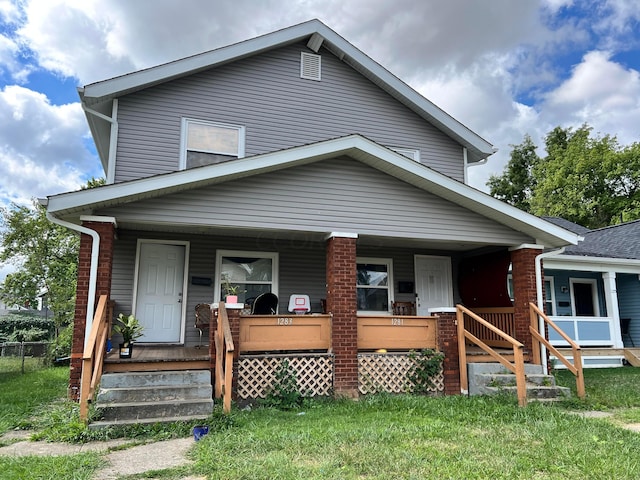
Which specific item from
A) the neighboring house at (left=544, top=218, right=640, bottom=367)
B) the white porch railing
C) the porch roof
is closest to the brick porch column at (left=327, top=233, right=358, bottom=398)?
the porch roof

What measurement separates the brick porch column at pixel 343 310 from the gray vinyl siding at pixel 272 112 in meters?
3.25

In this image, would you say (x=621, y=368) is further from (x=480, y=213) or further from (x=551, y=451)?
(x=551, y=451)

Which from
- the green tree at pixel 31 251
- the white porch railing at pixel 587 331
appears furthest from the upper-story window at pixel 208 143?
the green tree at pixel 31 251

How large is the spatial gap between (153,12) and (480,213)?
397 inches

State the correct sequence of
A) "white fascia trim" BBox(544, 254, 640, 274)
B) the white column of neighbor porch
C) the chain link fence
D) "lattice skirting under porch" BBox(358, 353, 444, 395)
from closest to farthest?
1. "lattice skirting under porch" BBox(358, 353, 444, 395)
2. "white fascia trim" BBox(544, 254, 640, 274)
3. the white column of neighbor porch
4. the chain link fence

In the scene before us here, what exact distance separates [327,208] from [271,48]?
4.57 meters

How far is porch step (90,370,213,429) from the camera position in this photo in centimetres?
573

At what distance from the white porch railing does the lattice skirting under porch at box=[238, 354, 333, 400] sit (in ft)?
25.9

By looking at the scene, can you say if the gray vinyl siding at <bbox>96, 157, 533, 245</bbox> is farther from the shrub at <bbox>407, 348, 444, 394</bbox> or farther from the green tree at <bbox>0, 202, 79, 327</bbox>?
the green tree at <bbox>0, 202, 79, 327</bbox>

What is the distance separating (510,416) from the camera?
6055 millimetres

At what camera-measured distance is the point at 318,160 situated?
7.94 metres

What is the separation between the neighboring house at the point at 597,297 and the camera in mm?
12727

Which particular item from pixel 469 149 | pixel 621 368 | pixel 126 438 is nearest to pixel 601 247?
pixel 621 368

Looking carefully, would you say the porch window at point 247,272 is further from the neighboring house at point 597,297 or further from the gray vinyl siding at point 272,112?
the neighboring house at point 597,297
